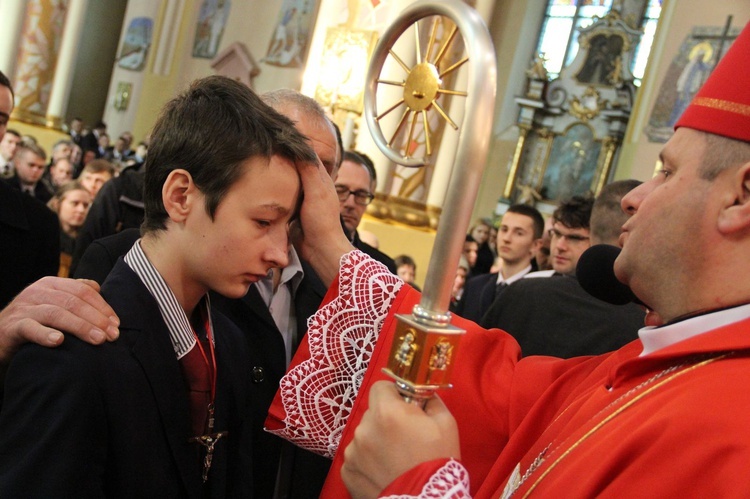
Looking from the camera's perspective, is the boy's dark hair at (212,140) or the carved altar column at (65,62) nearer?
the boy's dark hair at (212,140)

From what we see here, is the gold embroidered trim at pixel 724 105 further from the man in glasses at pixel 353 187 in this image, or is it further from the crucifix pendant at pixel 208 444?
the man in glasses at pixel 353 187

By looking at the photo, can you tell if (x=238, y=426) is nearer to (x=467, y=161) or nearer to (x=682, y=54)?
(x=467, y=161)

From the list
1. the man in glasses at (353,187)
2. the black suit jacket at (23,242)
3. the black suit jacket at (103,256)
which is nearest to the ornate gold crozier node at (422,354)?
the black suit jacket at (103,256)

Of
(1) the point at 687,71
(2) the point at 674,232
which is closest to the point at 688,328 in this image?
(2) the point at 674,232

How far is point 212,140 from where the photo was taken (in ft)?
5.36

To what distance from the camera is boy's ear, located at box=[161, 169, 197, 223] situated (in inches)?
64.1

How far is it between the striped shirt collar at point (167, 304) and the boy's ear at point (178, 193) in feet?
0.38

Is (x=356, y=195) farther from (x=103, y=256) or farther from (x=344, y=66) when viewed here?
(x=344, y=66)

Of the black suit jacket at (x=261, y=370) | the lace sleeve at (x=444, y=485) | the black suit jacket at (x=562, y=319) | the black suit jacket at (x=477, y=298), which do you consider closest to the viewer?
the lace sleeve at (x=444, y=485)

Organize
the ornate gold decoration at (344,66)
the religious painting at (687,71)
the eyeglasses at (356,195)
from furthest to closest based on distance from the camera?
the religious painting at (687,71)
the ornate gold decoration at (344,66)
the eyeglasses at (356,195)

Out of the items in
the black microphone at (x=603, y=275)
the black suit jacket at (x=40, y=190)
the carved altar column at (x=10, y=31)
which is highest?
the carved altar column at (x=10, y=31)

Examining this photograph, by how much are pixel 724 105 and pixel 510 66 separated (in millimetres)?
17567

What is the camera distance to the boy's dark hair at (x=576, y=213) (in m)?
4.71

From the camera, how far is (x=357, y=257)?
1864 mm
